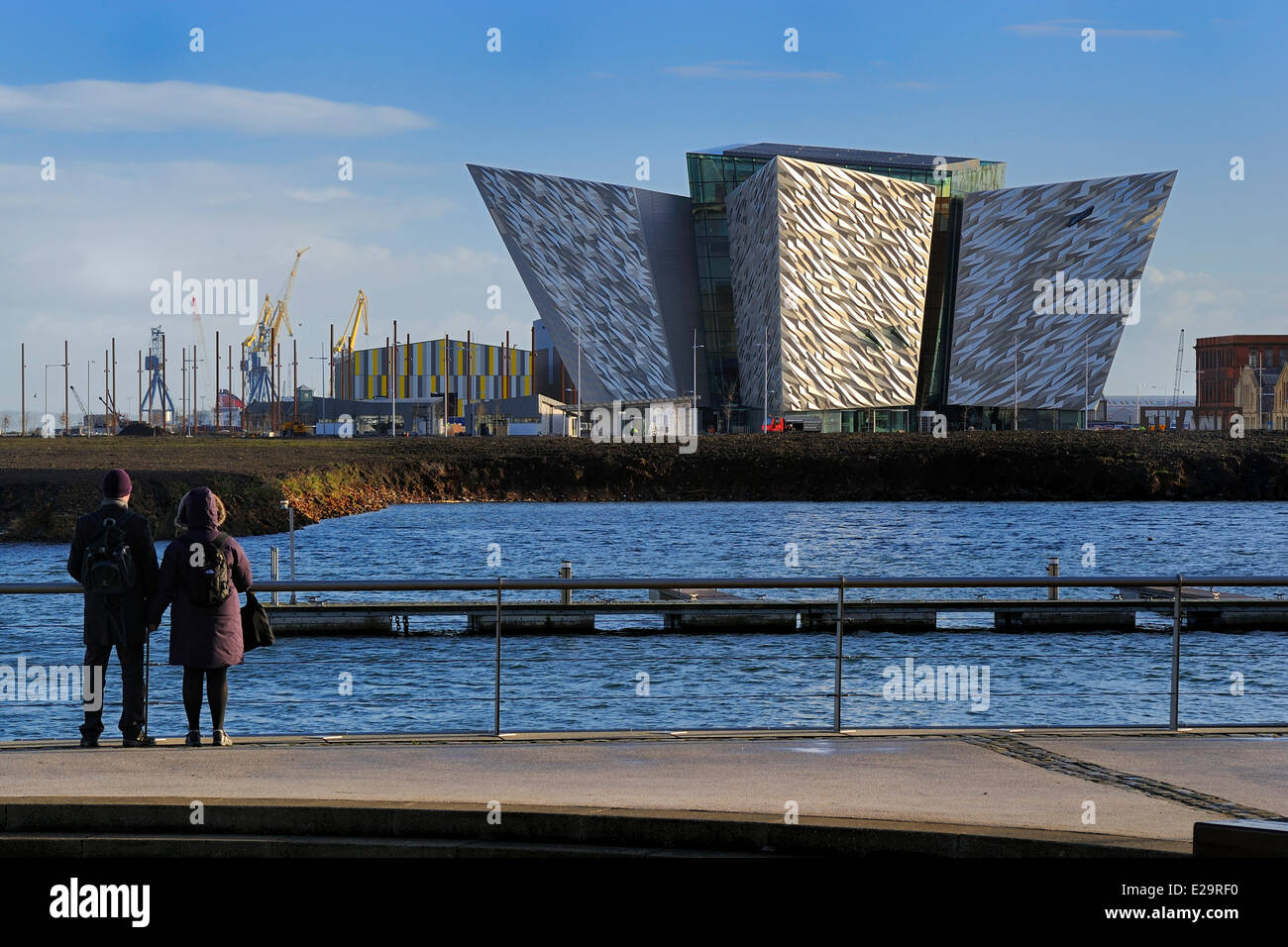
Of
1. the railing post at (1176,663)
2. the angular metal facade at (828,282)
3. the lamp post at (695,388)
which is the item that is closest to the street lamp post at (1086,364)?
the angular metal facade at (828,282)

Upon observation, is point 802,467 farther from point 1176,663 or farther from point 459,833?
point 459,833

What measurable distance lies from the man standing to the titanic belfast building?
7310 centimetres

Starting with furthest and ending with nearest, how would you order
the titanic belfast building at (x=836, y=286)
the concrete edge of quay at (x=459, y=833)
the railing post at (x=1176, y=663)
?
1. the titanic belfast building at (x=836, y=286)
2. the railing post at (x=1176, y=663)
3. the concrete edge of quay at (x=459, y=833)

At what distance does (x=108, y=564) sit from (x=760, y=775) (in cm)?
428

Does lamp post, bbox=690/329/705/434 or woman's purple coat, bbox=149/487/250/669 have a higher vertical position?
lamp post, bbox=690/329/705/434

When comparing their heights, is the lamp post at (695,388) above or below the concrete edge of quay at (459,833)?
above

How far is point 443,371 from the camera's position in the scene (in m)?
125

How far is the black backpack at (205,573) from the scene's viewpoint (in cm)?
877

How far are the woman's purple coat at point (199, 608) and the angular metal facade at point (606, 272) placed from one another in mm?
73935

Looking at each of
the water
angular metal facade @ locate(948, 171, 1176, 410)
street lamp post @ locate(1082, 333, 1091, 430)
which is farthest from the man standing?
street lamp post @ locate(1082, 333, 1091, 430)

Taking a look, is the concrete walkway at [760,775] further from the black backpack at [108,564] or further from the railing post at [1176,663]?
the black backpack at [108,564]

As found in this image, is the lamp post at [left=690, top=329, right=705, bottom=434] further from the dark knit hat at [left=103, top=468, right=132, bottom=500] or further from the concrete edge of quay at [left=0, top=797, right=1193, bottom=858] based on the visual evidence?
the concrete edge of quay at [left=0, top=797, right=1193, bottom=858]

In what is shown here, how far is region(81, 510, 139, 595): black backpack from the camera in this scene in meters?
8.80
